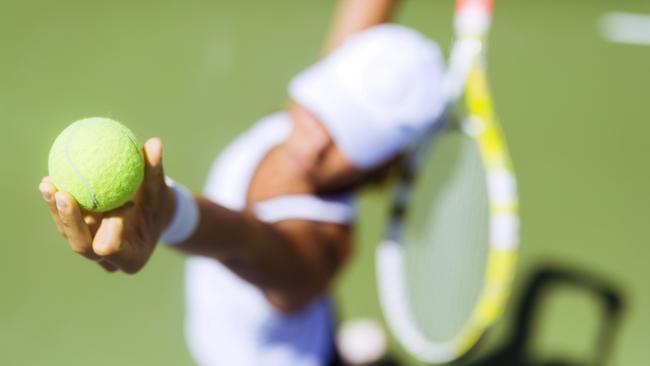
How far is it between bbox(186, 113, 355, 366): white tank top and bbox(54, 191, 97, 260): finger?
39cm

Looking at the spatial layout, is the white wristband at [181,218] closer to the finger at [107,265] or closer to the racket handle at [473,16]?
the finger at [107,265]

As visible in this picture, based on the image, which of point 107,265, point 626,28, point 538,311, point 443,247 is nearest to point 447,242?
point 443,247

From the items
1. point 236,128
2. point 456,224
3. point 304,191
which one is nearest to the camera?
point 304,191

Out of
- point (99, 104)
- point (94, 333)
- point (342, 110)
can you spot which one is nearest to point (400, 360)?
point (94, 333)

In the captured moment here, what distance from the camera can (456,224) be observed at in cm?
138

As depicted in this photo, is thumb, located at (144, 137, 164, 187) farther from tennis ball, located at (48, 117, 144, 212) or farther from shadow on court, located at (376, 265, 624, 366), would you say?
shadow on court, located at (376, 265, 624, 366)

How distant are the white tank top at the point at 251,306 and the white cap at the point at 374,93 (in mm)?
90

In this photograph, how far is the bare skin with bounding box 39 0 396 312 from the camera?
69cm

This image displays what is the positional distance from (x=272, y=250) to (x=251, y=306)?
18 centimetres

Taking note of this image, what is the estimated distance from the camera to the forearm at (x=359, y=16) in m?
1.23

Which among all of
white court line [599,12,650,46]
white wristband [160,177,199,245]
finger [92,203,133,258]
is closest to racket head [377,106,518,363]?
white wristband [160,177,199,245]

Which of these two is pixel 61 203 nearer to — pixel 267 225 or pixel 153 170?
pixel 153 170

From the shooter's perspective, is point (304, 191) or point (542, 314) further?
point (542, 314)

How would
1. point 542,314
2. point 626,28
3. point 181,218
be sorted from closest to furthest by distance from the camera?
point 181,218
point 542,314
point 626,28
